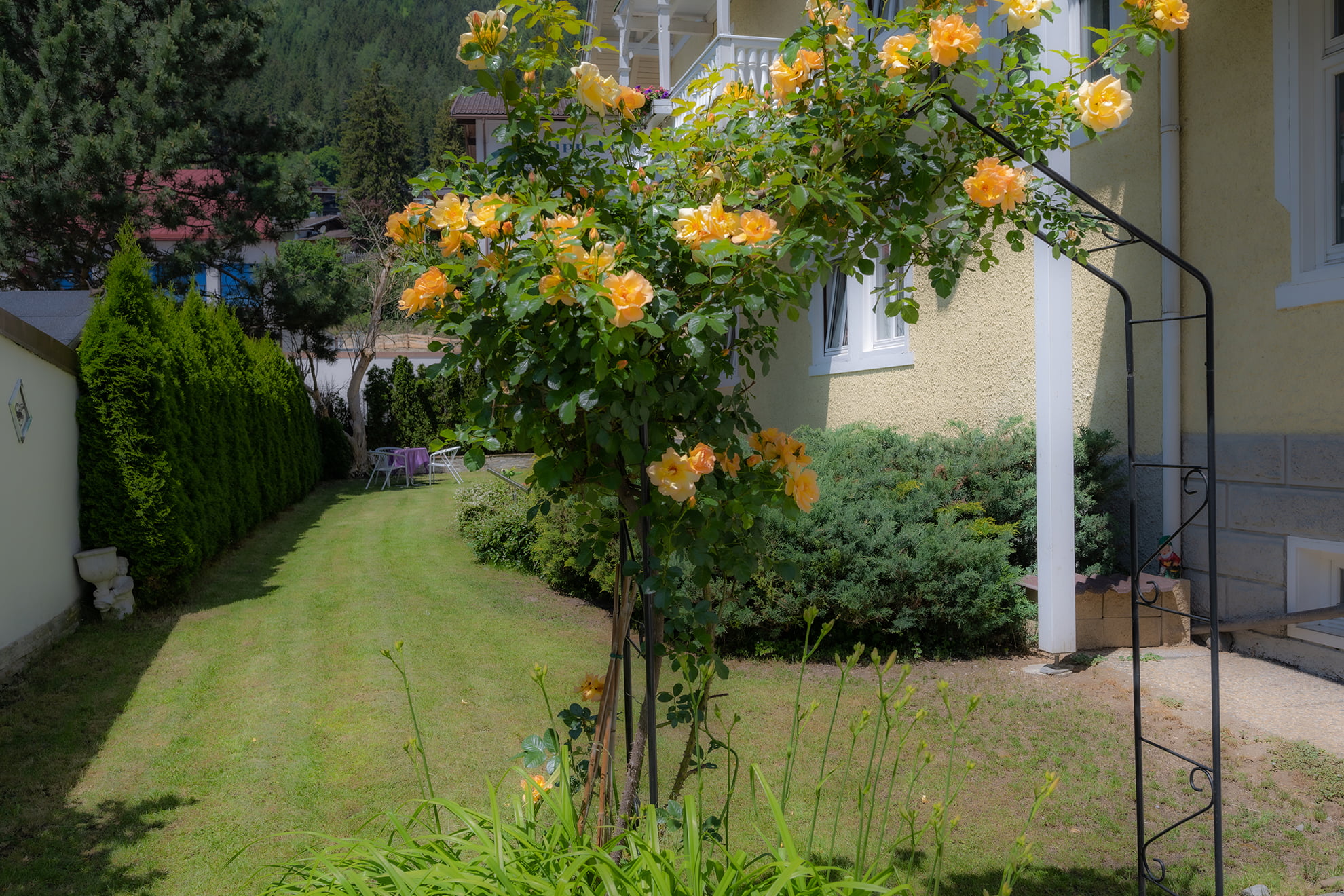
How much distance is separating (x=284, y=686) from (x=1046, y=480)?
4.66 meters

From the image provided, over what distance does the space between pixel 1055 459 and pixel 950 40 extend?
372 cm

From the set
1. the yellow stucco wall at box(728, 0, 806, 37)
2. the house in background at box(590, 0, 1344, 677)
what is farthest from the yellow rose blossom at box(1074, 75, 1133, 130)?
the yellow stucco wall at box(728, 0, 806, 37)

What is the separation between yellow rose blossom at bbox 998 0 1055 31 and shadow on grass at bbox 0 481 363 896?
374 centimetres

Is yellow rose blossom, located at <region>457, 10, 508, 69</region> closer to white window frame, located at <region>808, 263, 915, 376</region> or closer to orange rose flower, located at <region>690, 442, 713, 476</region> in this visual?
orange rose flower, located at <region>690, 442, 713, 476</region>

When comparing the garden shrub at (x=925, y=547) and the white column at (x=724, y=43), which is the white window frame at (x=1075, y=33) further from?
the white column at (x=724, y=43)

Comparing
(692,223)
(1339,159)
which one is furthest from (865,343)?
(692,223)

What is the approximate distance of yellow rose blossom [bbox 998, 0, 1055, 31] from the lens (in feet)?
7.32

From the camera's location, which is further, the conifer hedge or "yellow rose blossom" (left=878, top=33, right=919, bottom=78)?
the conifer hedge

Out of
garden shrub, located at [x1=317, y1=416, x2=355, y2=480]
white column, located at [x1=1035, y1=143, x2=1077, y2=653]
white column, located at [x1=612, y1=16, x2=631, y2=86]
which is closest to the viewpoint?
white column, located at [x1=1035, y1=143, x2=1077, y2=653]

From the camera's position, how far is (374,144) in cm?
4631

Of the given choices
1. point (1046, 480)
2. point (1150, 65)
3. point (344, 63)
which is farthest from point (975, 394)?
point (344, 63)

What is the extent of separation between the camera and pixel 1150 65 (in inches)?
225

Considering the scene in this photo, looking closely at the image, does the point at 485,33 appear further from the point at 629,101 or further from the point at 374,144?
the point at 374,144

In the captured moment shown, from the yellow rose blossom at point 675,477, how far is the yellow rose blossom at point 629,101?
0.89 meters
